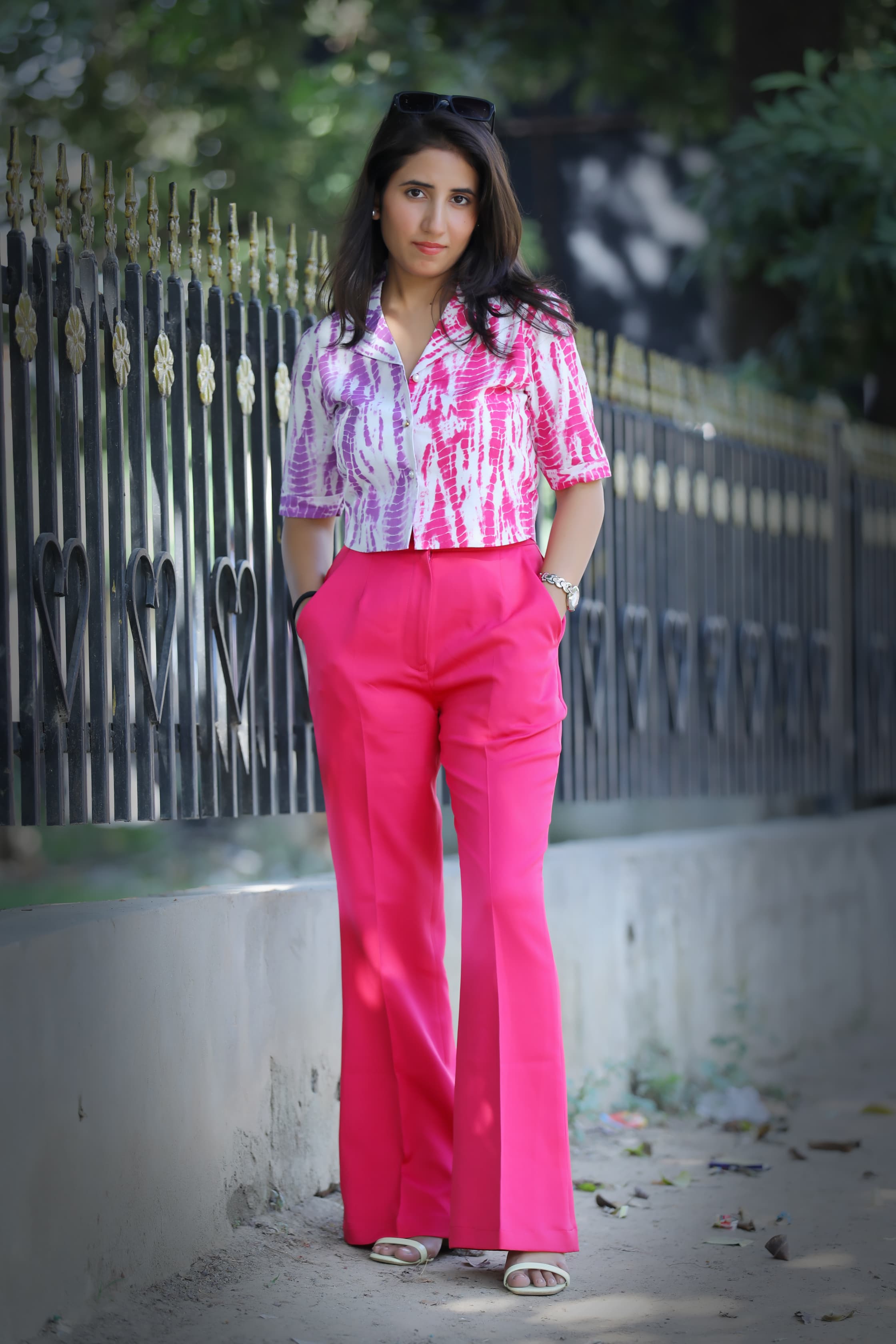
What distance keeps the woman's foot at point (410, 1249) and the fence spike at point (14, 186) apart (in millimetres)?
2134

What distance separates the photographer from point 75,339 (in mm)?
3111

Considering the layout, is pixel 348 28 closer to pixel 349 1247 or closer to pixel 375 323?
pixel 375 323

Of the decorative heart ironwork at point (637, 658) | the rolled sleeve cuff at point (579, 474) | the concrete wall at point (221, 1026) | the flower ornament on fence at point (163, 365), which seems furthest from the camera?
the decorative heart ironwork at point (637, 658)

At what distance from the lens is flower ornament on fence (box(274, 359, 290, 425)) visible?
3.77 m

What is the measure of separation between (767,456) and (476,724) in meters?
3.50

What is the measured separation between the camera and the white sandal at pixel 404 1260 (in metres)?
2.98

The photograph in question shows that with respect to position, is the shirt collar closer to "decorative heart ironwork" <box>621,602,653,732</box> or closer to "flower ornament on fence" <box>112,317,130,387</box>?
"flower ornament on fence" <box>112,317,130,387</box>

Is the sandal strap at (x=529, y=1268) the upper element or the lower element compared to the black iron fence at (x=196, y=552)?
lower

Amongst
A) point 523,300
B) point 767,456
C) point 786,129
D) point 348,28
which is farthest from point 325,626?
point 348,28

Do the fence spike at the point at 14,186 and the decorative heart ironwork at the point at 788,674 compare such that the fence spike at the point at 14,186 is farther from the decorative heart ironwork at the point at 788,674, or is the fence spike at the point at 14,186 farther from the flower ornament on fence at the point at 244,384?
the decorative heart ironwork at the point at 788,674

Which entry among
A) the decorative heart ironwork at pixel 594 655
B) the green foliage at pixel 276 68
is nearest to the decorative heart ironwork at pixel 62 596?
the decorative heart ironwork at pixel 594 655

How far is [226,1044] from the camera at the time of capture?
3.19m

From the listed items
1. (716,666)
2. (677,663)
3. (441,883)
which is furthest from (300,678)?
(716,666)

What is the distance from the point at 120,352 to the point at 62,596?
587mm
